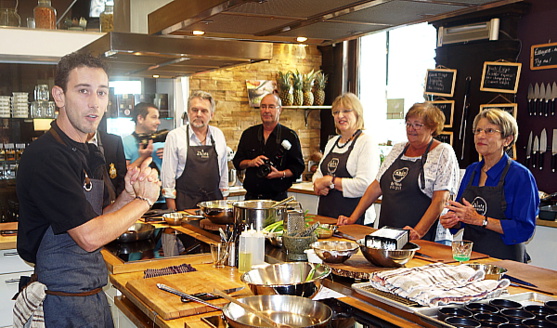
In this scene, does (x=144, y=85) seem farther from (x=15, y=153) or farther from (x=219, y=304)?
(x=219, y=304)

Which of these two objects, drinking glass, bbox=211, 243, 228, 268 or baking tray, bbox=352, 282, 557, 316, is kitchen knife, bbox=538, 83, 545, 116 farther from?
drinking glass, bbox=211, 243, 228, 268

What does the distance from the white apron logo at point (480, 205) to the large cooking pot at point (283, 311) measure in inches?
73.0

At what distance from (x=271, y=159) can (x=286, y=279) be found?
3175 millimetres

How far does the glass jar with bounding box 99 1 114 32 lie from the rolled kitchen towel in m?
3.02

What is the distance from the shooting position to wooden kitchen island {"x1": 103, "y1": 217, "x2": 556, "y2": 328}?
1.82 meters

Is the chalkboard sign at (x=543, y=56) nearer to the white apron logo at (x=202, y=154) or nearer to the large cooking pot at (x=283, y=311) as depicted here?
the white apron logo at (x=202, y=154)

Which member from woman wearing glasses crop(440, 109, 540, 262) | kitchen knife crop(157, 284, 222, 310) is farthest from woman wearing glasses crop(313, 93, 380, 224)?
kitchen knife crop(157, 284, 222, 310)

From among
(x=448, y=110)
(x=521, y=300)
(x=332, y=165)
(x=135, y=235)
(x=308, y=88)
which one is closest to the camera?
(x=521, y=300)

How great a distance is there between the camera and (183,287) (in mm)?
2162

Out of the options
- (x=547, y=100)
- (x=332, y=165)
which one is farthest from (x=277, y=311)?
(x=547, y=100)

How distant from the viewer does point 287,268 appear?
2.05 m

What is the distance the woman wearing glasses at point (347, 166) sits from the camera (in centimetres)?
407

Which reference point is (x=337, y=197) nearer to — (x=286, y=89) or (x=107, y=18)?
(x=107, y=18)

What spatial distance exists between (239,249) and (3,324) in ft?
6.60
